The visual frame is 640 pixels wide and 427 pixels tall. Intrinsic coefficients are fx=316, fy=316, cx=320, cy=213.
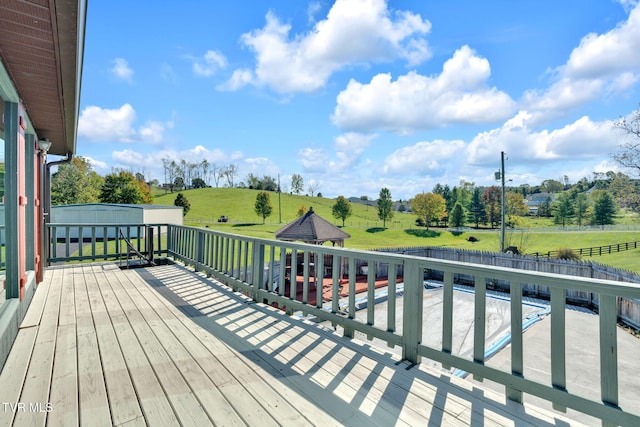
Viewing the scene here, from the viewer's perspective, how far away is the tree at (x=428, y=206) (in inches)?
1715

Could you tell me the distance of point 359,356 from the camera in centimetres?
245

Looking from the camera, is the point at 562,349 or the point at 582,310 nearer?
the point at 562,349

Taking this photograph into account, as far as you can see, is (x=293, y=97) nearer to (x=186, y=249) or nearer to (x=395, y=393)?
(x=186, y=249)

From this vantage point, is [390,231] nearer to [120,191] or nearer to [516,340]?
[120,191]

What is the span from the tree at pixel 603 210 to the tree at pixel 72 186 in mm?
60265

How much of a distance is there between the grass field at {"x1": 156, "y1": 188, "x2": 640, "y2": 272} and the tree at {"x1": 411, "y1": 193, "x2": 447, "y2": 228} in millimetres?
2171

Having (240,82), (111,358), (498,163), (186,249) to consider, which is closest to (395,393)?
(111,358)

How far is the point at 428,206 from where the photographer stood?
43656 millimetres

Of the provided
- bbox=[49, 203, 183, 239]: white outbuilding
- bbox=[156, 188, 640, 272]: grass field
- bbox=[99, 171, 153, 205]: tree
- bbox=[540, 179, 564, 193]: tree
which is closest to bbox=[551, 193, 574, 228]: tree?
bbox=[156, 188, 640, 272]: grass field

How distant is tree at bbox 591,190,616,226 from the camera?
3962cm

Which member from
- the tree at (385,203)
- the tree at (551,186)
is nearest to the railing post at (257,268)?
the tree at (385,203)

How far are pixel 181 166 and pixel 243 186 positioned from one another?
519 inches

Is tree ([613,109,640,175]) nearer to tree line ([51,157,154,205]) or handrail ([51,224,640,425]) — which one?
handrail ([51,224,640,425])

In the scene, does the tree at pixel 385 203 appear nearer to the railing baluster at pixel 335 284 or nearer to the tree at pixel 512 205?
the tree at pixel 512 205
